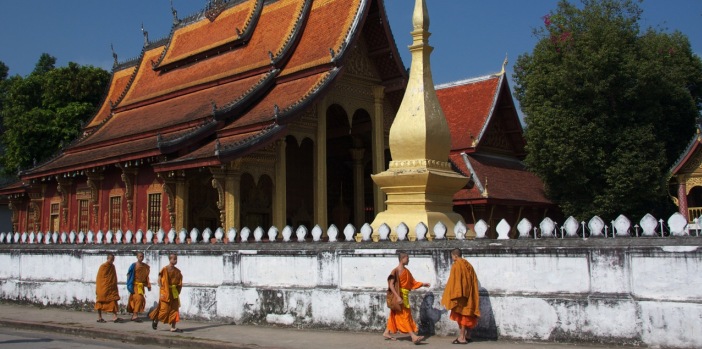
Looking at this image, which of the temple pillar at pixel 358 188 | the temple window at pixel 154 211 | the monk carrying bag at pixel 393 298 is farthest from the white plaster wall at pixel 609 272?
the temple window at pixel 154 211

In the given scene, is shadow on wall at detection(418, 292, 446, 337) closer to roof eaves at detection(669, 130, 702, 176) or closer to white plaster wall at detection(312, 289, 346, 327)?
white plaster wall at detection(312, 289, 346, 327)

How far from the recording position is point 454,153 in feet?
81.4

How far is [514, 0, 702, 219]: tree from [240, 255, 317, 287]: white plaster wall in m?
12.5

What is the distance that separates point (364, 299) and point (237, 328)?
7.80 ft

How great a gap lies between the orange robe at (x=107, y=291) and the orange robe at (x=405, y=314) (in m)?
6.26

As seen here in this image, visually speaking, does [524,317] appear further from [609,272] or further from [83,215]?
[83,215]

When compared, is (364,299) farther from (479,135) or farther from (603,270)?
(479,135)

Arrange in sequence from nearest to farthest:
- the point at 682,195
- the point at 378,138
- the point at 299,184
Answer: the point at 378,138, the point at 682,195, the point at 299,184

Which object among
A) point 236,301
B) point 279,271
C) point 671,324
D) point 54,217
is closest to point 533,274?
point 671,324

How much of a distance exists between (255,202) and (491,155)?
30.9ft

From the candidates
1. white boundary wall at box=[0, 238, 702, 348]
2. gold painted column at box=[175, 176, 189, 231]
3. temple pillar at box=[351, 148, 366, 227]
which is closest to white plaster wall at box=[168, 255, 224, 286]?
white boundary wall at box=[0, 238, 702, 348]

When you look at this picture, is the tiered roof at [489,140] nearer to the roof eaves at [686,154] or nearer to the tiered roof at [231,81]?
the roof eaves at [686,154]

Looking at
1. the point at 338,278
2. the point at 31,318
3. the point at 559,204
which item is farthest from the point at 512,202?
the point at 31,318

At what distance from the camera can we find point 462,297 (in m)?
9.20
